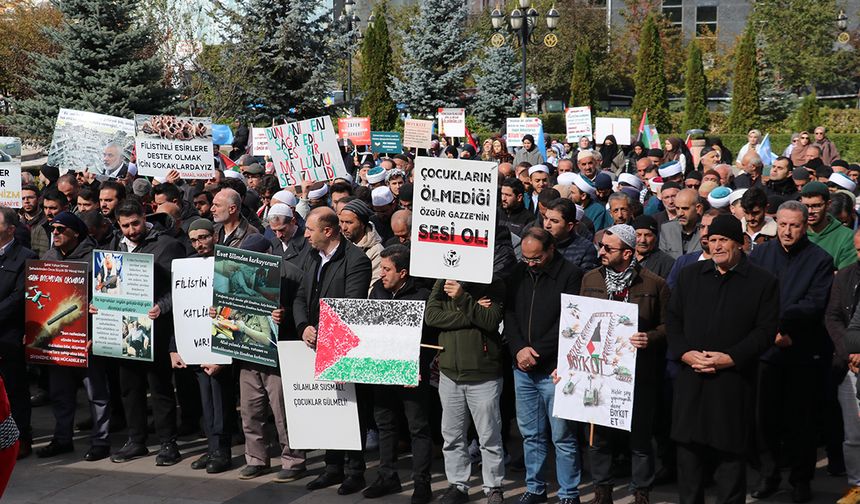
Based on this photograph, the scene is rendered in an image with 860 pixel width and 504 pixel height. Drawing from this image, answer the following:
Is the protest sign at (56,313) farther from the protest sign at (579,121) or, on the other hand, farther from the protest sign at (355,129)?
the protest sign at (579,121)

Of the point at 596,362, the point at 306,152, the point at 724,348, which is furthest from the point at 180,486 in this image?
the point at 306,152

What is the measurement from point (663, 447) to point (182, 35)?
77.8 ft

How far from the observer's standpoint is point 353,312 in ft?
26.0

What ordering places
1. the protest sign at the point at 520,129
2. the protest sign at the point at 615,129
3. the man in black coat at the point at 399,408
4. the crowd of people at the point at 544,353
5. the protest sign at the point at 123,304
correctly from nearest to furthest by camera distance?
the crowd of people at the point at 544,353 < the man in black coat at the point at 399,408 < the protest sign at the point at 123,304 < the protest sign at the point at 615,129 < the protest sign at the point at 520,129

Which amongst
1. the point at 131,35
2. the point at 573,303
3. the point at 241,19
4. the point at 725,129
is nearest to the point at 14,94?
the point at 241,19

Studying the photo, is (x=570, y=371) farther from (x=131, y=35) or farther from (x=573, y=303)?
(x=131, y=35)

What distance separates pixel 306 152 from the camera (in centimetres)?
1359

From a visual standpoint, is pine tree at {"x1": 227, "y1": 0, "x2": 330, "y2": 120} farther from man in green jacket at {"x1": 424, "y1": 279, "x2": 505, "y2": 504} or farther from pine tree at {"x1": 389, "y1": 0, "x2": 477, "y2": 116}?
man in green jacket at {"x1": 424, "y1": 279, "x2": 505, "y2": 504}

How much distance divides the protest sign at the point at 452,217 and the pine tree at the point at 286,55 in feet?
80.7

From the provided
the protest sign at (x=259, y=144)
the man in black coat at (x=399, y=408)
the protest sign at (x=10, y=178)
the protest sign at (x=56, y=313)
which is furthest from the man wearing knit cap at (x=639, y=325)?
the protest sign at (x=259, y=144)

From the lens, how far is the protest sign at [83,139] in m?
14.5

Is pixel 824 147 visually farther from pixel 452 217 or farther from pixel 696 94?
pixel 696 94

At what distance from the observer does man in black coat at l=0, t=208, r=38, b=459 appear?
30.3ft

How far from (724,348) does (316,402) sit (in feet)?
10.6
